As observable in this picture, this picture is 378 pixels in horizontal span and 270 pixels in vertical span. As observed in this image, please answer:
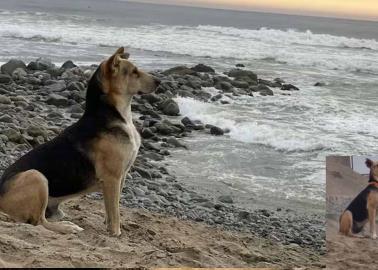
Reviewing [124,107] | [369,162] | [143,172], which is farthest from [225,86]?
[369,162]

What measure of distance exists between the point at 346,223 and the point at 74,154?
8.99 feet

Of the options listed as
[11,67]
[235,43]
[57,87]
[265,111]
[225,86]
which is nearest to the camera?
[57,87]

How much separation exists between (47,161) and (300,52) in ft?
124

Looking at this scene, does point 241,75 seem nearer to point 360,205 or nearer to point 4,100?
point 4,100

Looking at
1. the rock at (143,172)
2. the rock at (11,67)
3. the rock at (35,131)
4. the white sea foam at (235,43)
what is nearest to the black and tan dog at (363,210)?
the rock at (143,172)

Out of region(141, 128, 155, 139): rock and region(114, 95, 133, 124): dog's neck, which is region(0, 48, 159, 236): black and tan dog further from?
region(141, 128, 155, 139): rock

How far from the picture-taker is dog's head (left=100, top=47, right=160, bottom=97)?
17.8 feet

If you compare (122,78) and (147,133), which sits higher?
(122,78)

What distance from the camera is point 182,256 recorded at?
5168mm

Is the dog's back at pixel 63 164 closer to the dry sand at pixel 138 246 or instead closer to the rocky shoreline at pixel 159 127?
the dry sand at pixel 138 246

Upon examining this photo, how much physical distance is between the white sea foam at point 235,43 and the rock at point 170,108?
750 inches

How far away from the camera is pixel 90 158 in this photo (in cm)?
546

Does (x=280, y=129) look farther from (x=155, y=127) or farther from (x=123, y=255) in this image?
(x=123, y=255)

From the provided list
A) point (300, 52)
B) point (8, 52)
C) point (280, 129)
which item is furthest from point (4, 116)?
point (300, 52)
